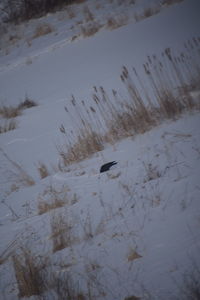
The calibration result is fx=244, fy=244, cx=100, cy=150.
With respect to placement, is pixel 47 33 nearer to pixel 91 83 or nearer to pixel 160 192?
pixel 91 83

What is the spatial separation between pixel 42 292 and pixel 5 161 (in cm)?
322

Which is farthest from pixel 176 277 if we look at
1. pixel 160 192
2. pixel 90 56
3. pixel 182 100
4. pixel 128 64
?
pixel 90 56

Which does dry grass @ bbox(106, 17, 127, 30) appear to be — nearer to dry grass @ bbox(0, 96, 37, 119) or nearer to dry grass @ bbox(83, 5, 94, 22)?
dry grass @ bbox(83, 5, 94, 22)

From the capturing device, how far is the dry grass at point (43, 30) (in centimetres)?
1034

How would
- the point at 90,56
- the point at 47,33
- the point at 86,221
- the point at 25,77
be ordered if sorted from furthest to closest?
1. the point at 47,33
2. the point at 25,77
3. the point at 90,56
4. the point at 86,221

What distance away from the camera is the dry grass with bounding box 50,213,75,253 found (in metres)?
1.71

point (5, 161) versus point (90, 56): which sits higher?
point (90, 56)

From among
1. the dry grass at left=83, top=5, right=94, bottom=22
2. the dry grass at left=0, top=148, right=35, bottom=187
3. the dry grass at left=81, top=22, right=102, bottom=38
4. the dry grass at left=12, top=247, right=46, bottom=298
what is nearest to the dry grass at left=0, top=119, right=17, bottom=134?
the dry grass at left=0, top=148, right=35, bottom=187

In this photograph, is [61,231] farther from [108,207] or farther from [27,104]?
[27,104]

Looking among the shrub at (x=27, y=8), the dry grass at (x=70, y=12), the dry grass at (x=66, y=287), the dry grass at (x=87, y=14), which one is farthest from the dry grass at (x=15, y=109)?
the shrub at (x=27, y=8)

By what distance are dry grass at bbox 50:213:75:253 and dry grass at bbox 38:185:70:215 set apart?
249mm

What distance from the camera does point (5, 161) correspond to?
4234 mm

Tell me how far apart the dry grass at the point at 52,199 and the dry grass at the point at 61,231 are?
0.25 meters

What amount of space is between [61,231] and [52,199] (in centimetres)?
67
